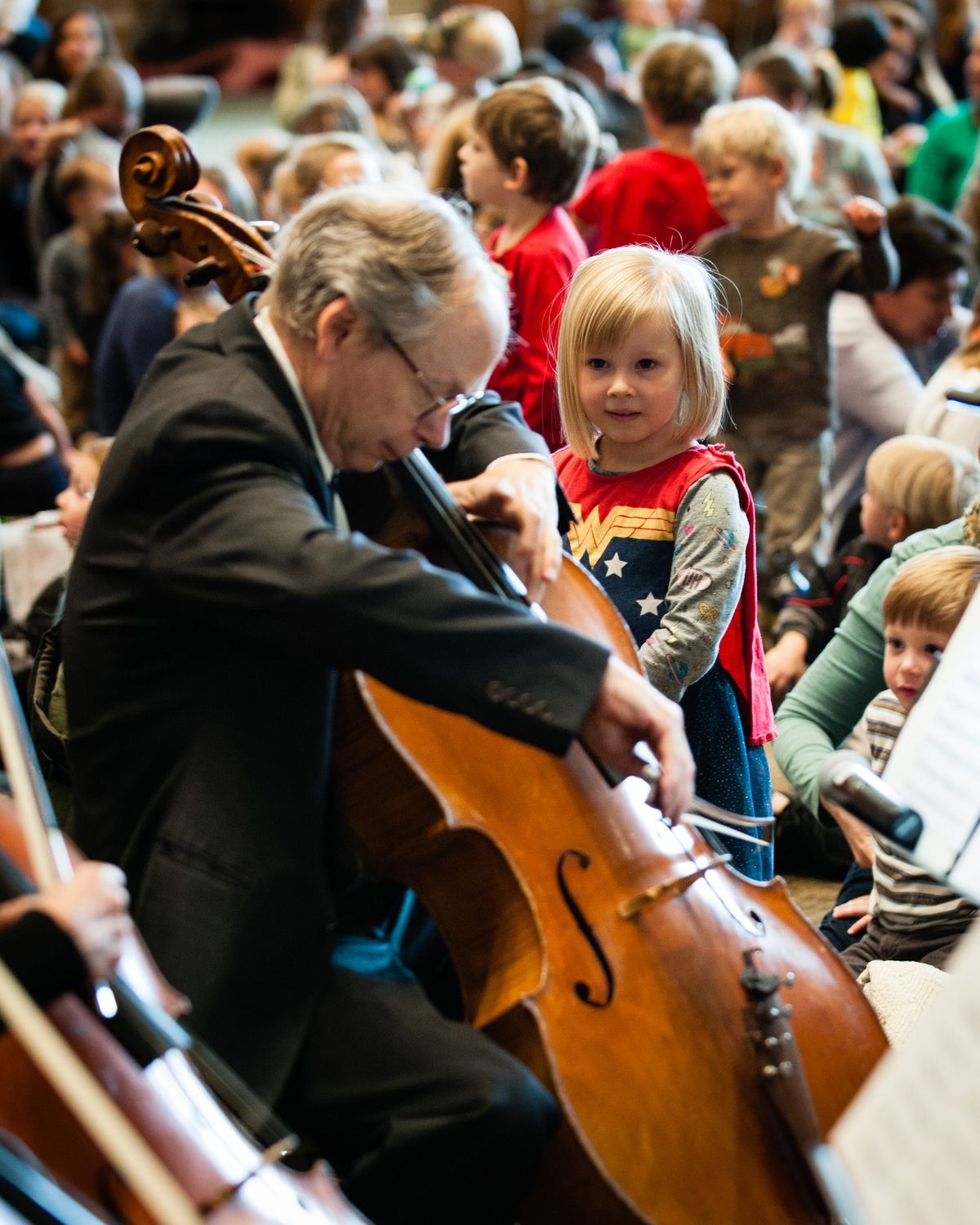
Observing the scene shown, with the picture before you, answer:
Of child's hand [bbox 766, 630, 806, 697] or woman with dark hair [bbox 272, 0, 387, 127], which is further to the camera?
woman with dark hair [bbox 272, 0, 387, 127]

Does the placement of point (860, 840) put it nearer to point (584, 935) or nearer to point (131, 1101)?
point (584, 935)

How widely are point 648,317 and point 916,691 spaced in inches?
26.7

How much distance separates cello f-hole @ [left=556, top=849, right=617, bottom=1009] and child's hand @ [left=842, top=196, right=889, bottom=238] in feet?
7.76

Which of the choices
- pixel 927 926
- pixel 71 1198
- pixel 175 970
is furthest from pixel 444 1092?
pixel 927 926

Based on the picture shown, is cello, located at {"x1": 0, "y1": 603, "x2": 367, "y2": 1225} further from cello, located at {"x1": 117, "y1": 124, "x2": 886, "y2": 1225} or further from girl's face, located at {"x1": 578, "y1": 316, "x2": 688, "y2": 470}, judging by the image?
girl's face, located at {"x1": 578, "y1": 316, "x2": 688, "y2": 470}

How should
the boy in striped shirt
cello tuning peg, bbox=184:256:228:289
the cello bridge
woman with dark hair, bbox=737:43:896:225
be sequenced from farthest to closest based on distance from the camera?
woman with dark hair, bbox=737:43:896:225
the boy in striped shirt
cello tuning peg, bbox=184:256:228:289
the cello bridge

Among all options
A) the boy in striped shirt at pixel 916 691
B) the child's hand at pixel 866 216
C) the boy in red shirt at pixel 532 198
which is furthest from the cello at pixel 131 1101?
the child's hand at pixel 866 216

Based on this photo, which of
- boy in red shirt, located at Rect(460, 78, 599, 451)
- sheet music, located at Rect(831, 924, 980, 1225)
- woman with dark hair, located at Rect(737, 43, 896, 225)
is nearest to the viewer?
sheet music, located at Rect(831, 924, 980, 1225)

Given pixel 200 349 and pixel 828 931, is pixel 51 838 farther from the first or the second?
pixel 828 931

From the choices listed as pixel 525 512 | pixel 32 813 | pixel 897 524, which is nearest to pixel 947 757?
pixel 525 512

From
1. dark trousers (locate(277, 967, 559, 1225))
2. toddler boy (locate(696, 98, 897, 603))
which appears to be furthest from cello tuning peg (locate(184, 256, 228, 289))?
toddler boy (locate(696, 98, 897, 603))

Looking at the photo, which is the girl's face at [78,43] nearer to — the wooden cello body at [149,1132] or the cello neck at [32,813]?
the cello neck at [32,813]

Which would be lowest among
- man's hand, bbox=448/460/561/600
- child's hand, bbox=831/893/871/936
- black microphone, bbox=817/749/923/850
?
child's hand, bbox=831/893/871/936

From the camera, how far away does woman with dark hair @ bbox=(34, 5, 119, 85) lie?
270 inches
